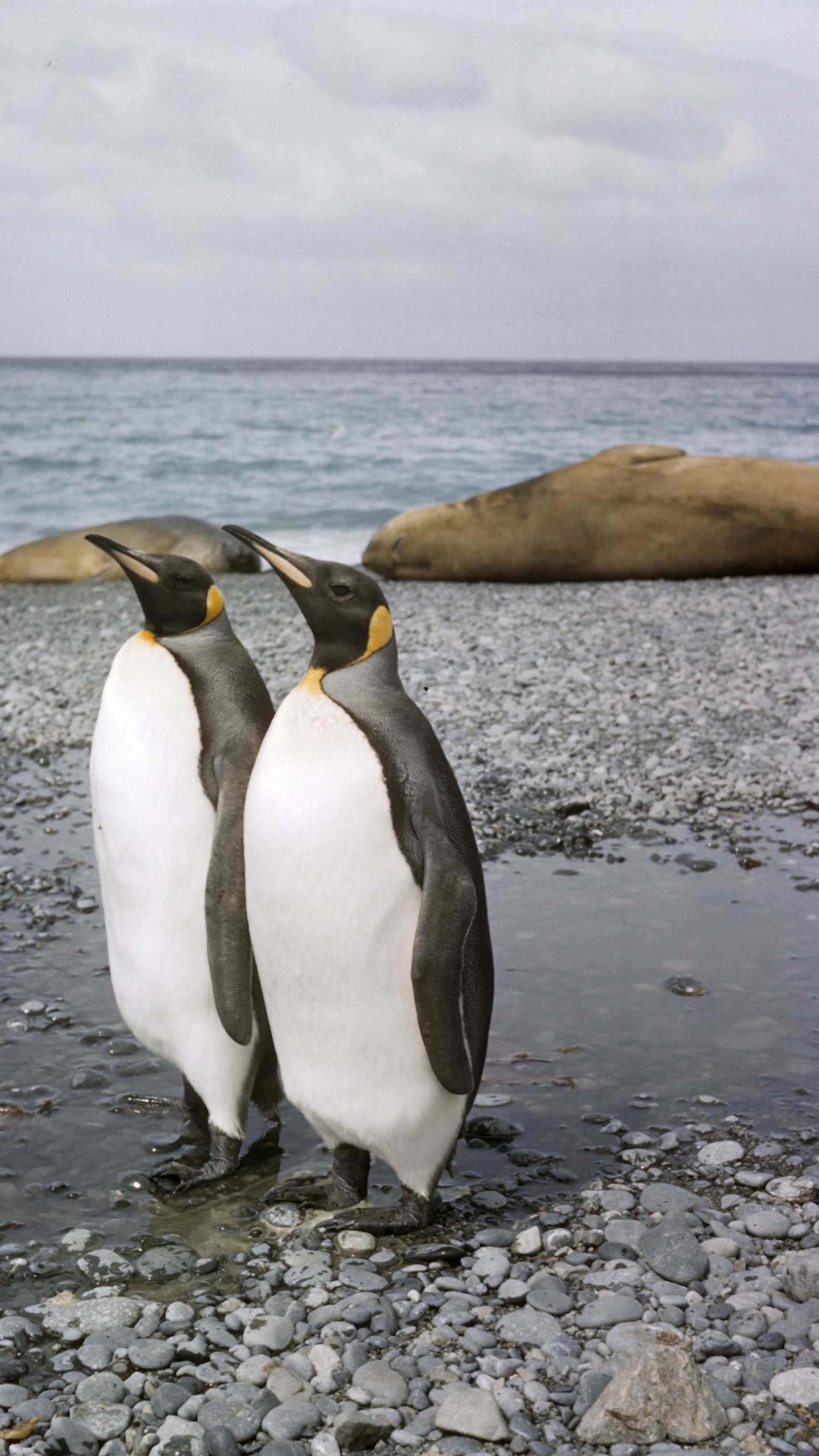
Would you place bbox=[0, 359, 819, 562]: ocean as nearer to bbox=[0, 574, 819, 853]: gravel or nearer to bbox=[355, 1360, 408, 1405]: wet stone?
bbox=[0, 574, 819, 853]: gravel

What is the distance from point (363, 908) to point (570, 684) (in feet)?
15.8

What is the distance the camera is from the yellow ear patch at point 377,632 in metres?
2.84

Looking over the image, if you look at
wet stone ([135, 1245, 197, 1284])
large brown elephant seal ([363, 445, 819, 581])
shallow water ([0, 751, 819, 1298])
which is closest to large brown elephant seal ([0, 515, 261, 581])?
large brown elephant seal ([363, 445, 819, 581])

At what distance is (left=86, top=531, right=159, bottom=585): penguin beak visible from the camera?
3010 mm

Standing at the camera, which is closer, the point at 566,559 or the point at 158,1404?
the point at 158,1404

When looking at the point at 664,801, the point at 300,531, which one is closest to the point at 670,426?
the point at 300,531

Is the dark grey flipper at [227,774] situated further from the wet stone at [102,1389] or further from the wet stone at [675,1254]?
the wet stone at [675,1254]

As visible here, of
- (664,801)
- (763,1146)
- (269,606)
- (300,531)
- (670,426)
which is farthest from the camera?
(670,426)

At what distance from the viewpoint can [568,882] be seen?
16.2 feet

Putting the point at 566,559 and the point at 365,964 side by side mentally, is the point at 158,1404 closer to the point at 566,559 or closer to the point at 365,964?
the point at 365,964

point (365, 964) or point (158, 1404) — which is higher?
point (365, 964)

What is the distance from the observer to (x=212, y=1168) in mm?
3016

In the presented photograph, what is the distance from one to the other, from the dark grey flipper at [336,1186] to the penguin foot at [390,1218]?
0.06 m

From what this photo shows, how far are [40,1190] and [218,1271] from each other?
1.77 feet
